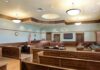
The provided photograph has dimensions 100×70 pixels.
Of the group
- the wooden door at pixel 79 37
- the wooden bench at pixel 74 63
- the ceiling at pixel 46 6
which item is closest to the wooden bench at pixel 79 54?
the wooden bench at pixel 74 63

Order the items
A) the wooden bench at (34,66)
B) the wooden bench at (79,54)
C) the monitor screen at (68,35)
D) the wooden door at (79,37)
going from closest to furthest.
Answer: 1. the wooden bench at (34,66)
2. the wooden bench at (79,54)
3. the wooden door at (79,37)
4. the monitor screen at (68,35)

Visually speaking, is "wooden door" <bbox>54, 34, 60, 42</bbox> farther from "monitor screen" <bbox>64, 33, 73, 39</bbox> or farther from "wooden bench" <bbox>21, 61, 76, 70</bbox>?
"wooden bench" <bbox>21, 61, 76, 70</bbox>

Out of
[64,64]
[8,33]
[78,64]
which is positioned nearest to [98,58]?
[78,64]

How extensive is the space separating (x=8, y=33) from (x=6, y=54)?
2.14 metres

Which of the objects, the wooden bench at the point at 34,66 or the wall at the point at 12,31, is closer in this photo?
the wooden bench at the point at 34,66

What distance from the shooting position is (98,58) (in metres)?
3.95

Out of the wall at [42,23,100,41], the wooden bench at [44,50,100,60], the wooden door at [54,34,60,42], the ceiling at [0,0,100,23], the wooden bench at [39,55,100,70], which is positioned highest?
the ceiling at [0,0,100,23]

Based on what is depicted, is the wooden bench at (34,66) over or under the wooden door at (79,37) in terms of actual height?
under

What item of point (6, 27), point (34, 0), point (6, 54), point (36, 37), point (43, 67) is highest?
point (34, 0)

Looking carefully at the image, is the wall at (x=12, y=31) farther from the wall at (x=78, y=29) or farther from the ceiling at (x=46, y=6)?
the wall at (x=78, y=29)

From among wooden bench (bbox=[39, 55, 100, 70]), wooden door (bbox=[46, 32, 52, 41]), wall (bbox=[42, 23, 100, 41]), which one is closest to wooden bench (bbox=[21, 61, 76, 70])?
wooden bench (bbox=[39, 55, 100, 70])

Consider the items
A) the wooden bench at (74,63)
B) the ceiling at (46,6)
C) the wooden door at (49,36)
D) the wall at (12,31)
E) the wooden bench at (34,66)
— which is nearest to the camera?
the wooden bench at (34,66)

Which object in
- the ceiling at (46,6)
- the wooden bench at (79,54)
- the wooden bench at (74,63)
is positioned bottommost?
the wooden bench at (74,63)

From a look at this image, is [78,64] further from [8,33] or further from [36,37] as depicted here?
[36,37]
